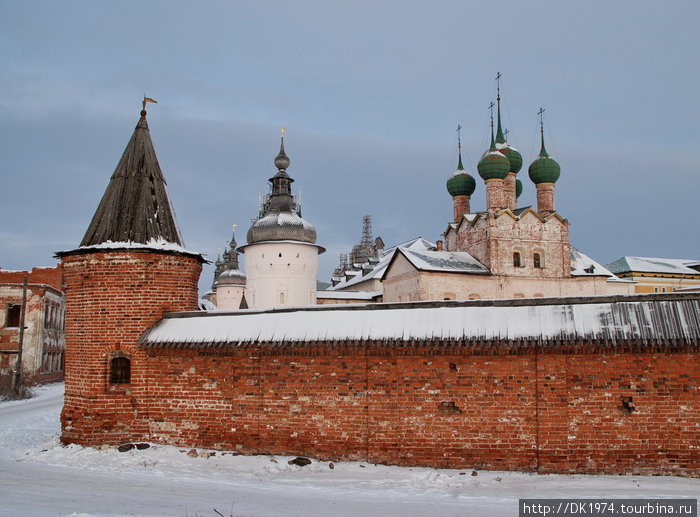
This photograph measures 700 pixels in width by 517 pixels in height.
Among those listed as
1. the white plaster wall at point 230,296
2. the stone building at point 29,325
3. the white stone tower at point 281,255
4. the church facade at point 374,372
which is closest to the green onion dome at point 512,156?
the white stone tower at point 281,255

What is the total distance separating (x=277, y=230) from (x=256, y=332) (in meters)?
24.3

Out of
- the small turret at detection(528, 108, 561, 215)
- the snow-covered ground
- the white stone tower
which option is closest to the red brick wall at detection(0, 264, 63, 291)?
the white stone tower

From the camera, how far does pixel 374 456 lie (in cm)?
888

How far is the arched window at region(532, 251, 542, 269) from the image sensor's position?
32750mm

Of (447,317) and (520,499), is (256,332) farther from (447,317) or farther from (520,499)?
(520,499)

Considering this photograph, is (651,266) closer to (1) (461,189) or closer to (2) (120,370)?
(1) (461,189)

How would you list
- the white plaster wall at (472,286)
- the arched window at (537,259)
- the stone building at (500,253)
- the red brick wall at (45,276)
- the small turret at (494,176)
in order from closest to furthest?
the red brick wall at (45,276) < the white plaster wall at (472,286) < the stone building at (500,253) < the small turret at (494,176) < the arched window at (537,259)

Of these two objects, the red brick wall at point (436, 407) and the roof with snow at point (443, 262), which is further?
the roof with snow at point (443, 262)

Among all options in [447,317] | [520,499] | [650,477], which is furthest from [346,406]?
[650,477]

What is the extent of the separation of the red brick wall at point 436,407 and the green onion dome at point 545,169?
91.5ft

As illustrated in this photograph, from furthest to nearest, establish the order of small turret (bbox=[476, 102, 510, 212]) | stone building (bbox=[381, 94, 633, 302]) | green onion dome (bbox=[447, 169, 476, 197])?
1. green onion dome (bbox=[447, 169, 476, 197])
2. small turret (bbox=[476, 102, 510, 212])
3. stone building (bbox=[381, 94, 633, 302])

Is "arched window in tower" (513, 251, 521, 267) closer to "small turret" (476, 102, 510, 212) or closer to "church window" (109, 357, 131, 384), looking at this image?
"small turret" (476, 102, 510, 212)

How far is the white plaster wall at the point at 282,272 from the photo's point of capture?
33781mm

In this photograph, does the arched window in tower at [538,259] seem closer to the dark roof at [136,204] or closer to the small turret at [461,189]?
the small turret at [461,189]
